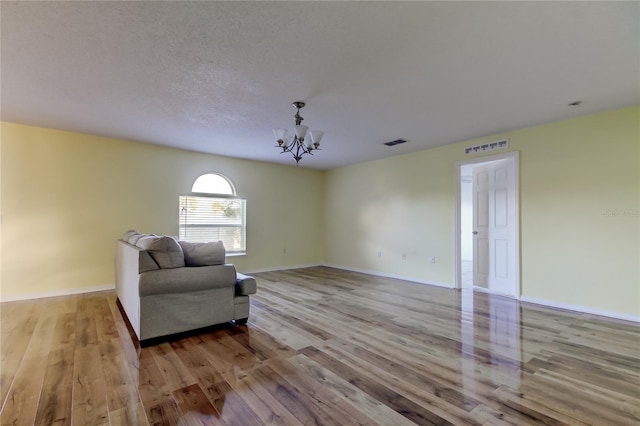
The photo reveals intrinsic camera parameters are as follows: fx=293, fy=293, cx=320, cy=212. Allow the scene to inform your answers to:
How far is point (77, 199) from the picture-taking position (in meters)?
4.52

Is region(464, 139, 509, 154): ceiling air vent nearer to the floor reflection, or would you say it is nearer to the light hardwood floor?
the floor reflection

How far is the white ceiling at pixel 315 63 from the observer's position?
75.7 inches

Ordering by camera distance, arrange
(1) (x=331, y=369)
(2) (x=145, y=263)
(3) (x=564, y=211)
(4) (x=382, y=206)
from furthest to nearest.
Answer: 1. (4) (x=382, y=206)
2. (3) (x=564, y=211)
3. (2) (x=145, y=263)
4. (1) (x=331, y=369)

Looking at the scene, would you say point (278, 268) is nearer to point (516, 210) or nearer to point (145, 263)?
point (145, 263)

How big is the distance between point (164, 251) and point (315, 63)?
2.17 meters

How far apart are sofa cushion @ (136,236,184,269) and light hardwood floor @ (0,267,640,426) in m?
0.72

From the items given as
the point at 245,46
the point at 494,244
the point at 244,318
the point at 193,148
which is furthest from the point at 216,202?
the point at 494,244

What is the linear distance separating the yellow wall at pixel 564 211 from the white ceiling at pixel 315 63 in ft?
1.29

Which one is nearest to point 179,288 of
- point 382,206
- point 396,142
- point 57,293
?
point 57,293

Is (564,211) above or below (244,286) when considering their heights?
above

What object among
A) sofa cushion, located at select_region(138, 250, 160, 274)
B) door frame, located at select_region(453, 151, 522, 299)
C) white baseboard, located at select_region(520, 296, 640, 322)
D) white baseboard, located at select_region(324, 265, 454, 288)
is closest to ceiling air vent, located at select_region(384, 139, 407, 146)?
door frame, located at select_region(453, 151, 522, 299)

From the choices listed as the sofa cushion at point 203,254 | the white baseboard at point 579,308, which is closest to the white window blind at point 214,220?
the sofa cushion at point 203,254

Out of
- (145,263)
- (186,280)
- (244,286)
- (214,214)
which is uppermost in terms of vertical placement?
(214,214)

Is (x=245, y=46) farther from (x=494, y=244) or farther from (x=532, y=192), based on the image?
(x=494, y=244)
